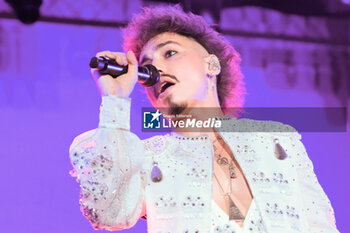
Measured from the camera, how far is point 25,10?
2.09 metres

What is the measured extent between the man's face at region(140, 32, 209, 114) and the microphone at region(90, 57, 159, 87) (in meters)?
0.17

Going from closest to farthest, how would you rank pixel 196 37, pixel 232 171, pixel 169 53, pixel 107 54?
pixel 107 54 → pixel 232 171 → pixel 169 53 → pixel 196 37

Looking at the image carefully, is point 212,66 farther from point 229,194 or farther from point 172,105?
point 229,194

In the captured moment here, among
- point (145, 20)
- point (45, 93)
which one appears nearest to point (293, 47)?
point (145, 20)

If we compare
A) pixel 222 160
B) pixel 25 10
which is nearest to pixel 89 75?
pixel 25 10

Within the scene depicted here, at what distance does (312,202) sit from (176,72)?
0.60 meters

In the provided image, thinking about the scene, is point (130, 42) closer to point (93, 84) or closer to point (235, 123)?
point (93, 84)

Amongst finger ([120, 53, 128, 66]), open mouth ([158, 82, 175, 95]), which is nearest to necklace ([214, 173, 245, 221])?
open mouth ([158, 82, 175, 95])

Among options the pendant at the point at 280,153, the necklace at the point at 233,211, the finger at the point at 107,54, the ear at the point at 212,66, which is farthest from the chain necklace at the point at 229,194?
the finger at the point at 107,54

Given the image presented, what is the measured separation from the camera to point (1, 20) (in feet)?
6.92

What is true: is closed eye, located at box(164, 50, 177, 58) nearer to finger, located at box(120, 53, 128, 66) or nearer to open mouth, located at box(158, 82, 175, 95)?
open mouth, located at box(158, 82, 175, 95)

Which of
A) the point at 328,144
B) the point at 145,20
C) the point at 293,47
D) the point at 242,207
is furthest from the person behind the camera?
the point at 293,47

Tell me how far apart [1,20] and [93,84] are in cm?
47

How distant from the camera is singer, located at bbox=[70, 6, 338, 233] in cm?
138
